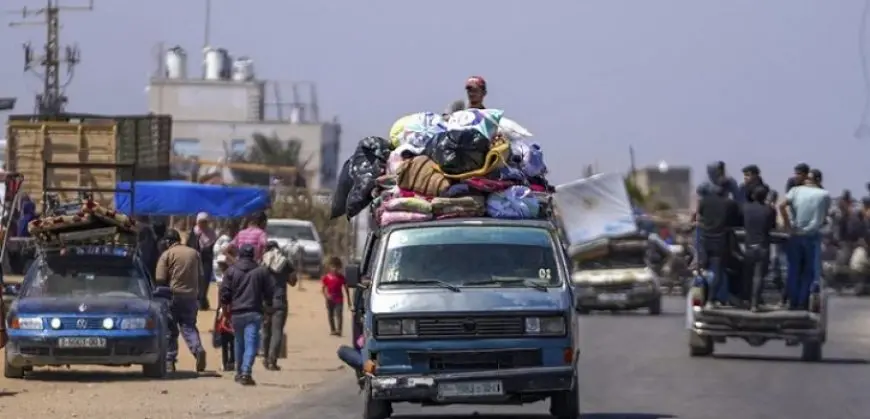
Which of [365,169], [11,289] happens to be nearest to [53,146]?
[11,289]

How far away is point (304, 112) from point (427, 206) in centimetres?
9414

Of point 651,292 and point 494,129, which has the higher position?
point 494,129

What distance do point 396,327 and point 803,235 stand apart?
10234mm

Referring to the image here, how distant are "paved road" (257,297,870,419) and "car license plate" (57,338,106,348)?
2.74 m

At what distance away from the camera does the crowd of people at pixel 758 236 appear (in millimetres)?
22922

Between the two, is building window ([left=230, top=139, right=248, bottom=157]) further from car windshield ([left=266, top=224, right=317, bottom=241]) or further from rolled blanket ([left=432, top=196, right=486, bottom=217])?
rolled blanket ([left=432, top=196, right=486, bottom=217])

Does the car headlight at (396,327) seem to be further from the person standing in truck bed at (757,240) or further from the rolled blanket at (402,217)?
the person standing in truck bed at (757,240)

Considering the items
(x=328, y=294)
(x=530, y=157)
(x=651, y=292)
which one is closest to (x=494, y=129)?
(x=530, y=157)

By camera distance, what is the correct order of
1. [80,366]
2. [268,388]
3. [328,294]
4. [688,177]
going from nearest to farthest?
1. [268,388]
2. [80,366]
3. [328,294]
4. [688,177]

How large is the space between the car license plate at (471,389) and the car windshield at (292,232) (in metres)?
34.5

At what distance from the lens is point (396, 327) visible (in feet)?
48.0

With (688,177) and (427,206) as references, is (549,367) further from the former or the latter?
(688,177)

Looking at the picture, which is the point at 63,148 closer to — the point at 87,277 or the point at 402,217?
the point at 87,277

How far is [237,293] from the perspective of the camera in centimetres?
2119
